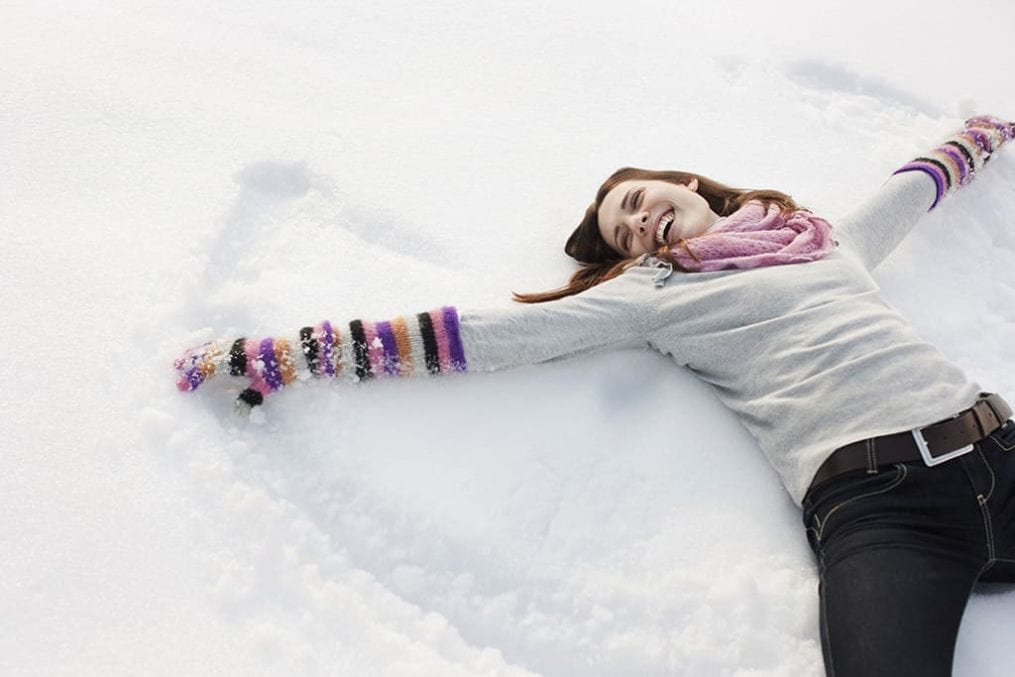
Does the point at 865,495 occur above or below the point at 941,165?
below

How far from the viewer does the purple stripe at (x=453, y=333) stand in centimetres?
162

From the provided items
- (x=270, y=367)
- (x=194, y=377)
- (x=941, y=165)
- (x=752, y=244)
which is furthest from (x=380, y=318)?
(x=941, y=165)

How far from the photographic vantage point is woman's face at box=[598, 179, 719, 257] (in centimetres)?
189

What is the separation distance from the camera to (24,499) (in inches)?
52.6

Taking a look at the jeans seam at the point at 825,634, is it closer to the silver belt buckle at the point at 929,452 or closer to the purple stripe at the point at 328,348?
the silver belt buckle at the point at 929,452

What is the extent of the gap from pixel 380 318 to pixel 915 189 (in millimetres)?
1423

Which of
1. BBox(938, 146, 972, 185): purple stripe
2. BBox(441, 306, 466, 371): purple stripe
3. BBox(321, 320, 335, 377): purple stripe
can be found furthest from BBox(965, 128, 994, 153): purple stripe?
BBox(321, 320, 335, 377): purple stripe

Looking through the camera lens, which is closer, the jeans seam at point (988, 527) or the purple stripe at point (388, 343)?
the jeans seam at point (988, 527)

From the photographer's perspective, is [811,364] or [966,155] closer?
[811,364]

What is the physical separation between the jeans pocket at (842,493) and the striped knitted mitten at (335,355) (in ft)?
2.36

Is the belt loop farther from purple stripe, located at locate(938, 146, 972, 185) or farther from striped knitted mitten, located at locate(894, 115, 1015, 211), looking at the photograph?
purple stripe, located at locate(938, 146, 972, 185)

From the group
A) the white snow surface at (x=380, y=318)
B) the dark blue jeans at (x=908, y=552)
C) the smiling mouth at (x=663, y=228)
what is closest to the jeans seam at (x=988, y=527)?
the dark blue jeans at (x=908, y=552)

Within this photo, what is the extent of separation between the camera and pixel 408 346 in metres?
1.61

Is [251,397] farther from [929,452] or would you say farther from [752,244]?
[929,452]
